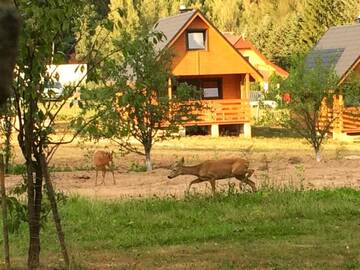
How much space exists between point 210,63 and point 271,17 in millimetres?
44488

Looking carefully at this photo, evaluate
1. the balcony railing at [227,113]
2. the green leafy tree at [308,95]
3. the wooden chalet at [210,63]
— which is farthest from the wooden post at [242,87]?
the green leafy tree at [308,95]

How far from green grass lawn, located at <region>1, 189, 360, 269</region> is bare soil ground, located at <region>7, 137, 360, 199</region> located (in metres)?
2.10

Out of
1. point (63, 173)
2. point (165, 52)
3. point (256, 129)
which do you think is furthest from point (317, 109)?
point (256, 129)

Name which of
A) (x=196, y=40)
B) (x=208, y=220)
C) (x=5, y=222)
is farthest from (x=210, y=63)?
(x=5, y=222)

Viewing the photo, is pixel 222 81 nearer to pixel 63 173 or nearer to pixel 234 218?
pixel 63 173

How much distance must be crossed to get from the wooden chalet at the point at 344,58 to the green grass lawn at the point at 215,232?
21282 mm

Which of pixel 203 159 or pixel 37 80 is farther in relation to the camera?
pixel 203 159

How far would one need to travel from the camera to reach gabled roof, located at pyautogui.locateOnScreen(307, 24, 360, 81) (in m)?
34.3

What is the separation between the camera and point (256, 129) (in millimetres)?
39719

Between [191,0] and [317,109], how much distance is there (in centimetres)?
4688

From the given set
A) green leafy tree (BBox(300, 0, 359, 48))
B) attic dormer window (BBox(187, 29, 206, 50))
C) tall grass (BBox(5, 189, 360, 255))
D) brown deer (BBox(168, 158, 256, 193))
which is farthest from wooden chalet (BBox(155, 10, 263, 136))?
green leafy tree (BBox(300, 0, 359, 48))

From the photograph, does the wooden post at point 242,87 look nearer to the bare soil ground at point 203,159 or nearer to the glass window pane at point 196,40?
Result: the glass window pane at point 196,40

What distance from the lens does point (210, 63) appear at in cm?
3556

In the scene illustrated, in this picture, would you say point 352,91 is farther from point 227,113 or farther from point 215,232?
point 215,232
